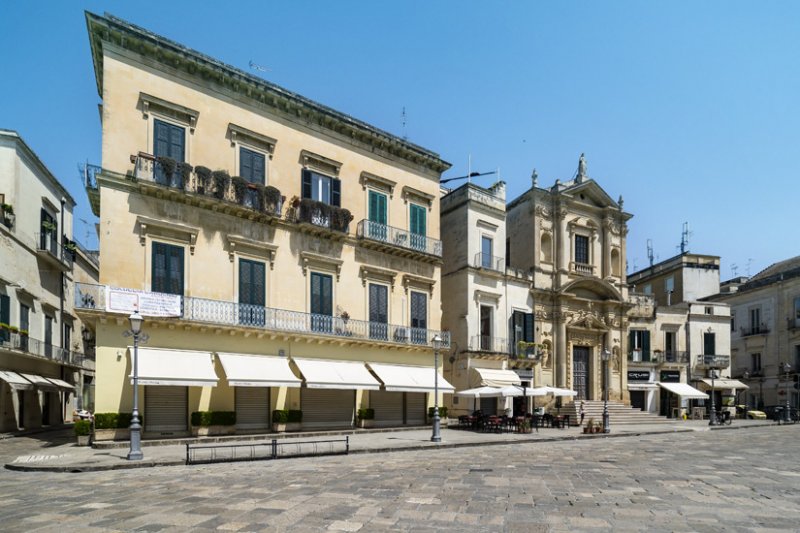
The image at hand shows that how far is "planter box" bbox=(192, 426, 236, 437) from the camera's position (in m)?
20.9

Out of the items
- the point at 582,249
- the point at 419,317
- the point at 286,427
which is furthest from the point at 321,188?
the point at 582,249

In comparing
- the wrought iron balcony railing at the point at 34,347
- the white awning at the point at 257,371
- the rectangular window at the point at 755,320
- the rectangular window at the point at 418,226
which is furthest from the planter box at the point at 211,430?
the rectangular window at the point at 755,320

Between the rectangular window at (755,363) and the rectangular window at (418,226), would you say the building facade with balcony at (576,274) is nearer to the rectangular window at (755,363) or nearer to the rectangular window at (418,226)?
the rectangular window at (418,226)

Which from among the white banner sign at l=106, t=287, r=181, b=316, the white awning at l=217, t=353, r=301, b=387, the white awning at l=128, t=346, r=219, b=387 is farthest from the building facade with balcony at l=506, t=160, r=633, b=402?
the white banner sign at l=106, t=287, r=181, b=316

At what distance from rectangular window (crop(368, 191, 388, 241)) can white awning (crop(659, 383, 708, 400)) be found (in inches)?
939

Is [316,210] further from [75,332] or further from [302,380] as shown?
[75,332]

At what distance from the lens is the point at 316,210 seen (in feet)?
82.4

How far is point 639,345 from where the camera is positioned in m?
40.9

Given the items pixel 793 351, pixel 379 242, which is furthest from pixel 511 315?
pixel 793 351

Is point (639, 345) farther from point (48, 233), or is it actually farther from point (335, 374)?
point (48, 233)

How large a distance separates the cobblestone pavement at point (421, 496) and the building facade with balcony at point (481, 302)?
14.3 meters

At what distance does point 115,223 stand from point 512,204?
2506 cm

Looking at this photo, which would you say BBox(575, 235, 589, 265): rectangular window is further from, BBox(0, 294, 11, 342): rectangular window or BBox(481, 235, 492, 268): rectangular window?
BBox(0, 294, 11, 342): rectangular window

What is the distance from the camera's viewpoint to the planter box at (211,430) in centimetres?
2086
